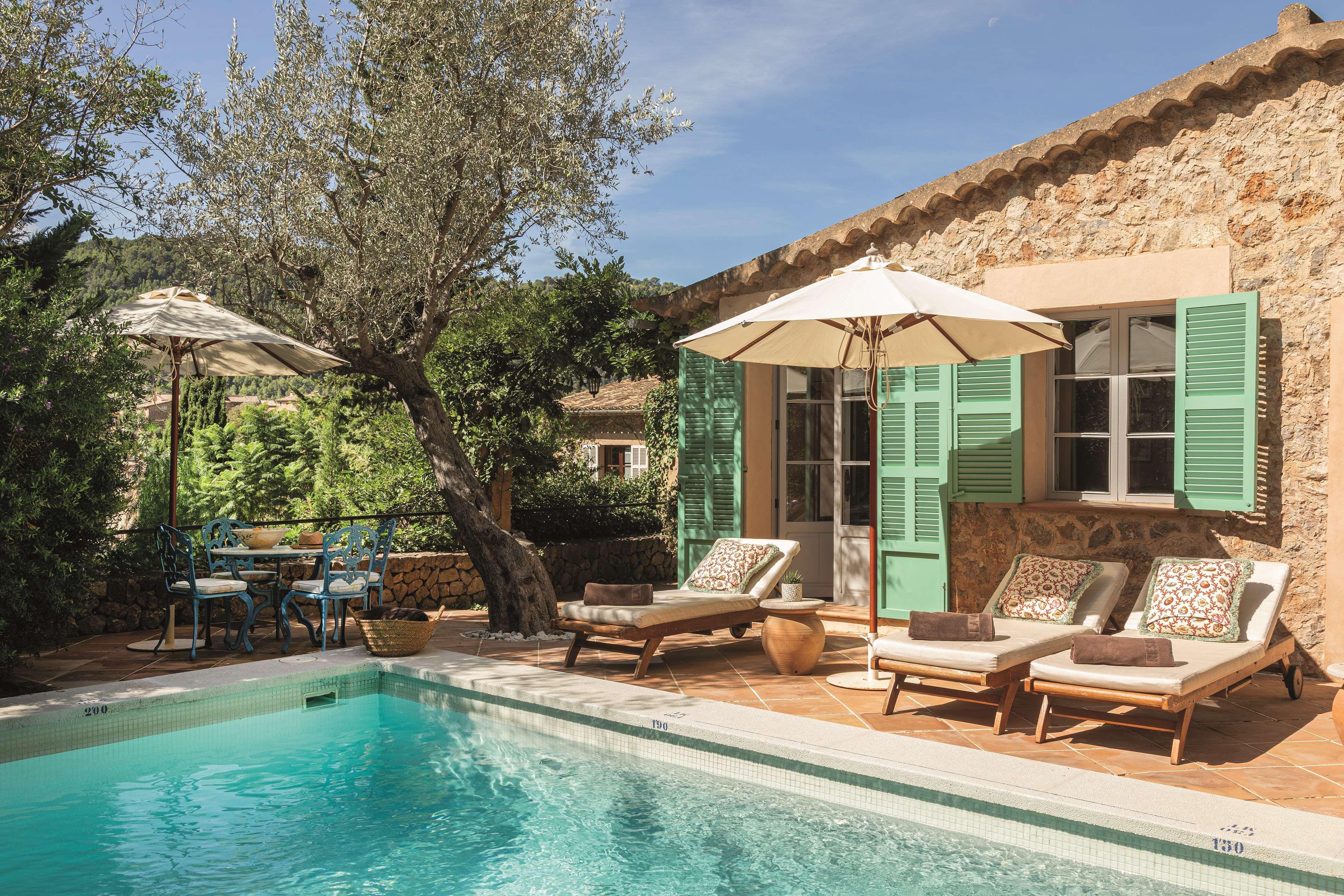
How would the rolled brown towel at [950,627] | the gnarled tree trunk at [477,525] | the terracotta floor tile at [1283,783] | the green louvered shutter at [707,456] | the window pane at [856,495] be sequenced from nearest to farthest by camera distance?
the terracotta floor tile at [1283,783] < the rolled brown towel at [950,627] < the gnarled tree trunk at [477,525] < the window pane at [856,495] < the green louvered shutter at [707,456]

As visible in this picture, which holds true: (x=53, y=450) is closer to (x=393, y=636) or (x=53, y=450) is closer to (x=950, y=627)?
(x=393, y=636)

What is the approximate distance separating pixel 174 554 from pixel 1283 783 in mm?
7509

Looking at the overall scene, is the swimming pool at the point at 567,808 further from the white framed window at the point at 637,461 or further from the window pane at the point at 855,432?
the white framed window at the point at 637,461

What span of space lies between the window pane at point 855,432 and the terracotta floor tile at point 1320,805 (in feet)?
17.7

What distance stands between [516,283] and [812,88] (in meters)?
9.89

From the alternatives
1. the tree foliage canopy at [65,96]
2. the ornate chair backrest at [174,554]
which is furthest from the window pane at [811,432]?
the tree foliage canopy at [65,96]

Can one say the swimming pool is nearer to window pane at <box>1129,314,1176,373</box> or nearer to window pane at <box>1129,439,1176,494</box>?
window pane at <box>1129,439,1176,494</box>

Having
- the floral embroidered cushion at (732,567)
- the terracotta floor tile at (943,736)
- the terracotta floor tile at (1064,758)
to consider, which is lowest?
the terracotta floor tile at (943,736)

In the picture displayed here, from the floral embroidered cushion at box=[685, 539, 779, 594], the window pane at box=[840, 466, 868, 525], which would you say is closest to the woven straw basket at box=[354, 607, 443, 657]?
the floral embroidered cushion at box=[685, 539, 779, 594]

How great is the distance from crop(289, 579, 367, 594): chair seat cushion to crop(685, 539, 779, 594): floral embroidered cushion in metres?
2.73

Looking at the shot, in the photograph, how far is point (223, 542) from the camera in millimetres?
9531

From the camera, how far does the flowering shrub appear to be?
6.11 metres

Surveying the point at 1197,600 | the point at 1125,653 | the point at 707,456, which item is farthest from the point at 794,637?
the point at 707,456

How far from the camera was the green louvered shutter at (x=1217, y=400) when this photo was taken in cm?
691
